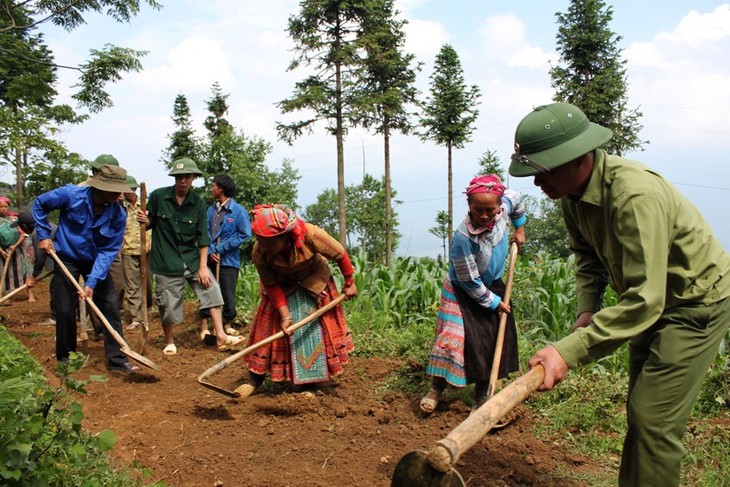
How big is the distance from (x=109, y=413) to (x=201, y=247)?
2153 millimetres

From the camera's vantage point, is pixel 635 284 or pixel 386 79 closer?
pixel 635 284

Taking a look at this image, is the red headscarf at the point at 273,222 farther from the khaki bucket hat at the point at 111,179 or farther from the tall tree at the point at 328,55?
the tall tree at the point at 328,55

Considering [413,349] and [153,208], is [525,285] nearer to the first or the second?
[413,349]

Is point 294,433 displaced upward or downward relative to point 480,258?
downward

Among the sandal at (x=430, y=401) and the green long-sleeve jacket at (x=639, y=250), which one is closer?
the green long-sleeve jacket at (x=639, y=250)

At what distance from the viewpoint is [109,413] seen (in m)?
4.64

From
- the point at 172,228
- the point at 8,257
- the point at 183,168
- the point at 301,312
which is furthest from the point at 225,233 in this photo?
the point at 8,257

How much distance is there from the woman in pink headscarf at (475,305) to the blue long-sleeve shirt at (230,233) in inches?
126

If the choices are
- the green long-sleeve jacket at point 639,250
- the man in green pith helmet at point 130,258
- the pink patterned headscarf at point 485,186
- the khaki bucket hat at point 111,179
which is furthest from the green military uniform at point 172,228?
the green long-sleeve jacket at point 639,250

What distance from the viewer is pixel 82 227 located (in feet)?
17.9

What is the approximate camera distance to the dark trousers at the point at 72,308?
17.8 feet

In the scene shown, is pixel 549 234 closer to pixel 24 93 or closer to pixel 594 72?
pixel 594 72

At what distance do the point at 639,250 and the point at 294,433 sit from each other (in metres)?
2.80

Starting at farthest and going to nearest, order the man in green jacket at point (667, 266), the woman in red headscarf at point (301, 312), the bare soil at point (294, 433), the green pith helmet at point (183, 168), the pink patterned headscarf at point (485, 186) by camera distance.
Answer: the green pith helmet at point (183, 168) < the woman in red headscarf at point (301, 312) < the pink patterned headscarf at point (485, 186) < the bare soil at point (294, 433) < the man in green jacket at point (667, 266)
